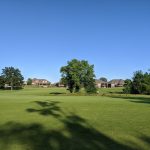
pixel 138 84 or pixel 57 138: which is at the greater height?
pixel 138 84

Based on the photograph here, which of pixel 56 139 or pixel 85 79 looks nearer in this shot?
pixel 56 139

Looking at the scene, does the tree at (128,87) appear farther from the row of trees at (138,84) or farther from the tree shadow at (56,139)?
the tree shadow at (56,139)

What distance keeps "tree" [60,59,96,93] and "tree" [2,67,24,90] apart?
164ft

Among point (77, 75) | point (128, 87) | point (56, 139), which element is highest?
point (77, 75)

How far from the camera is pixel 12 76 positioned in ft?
553

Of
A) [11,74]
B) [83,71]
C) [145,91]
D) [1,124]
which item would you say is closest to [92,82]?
[83,71]

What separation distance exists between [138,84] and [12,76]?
66.7m

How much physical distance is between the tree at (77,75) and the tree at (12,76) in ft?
164

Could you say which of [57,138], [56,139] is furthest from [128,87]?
[56,139]

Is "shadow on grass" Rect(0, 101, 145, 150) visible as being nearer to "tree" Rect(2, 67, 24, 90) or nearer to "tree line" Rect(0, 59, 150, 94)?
"tree line" Rect(0, 59, 150, 94)

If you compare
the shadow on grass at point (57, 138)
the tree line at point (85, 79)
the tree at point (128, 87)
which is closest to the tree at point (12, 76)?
the tree line at point (85, 79)

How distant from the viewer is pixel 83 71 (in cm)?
12438

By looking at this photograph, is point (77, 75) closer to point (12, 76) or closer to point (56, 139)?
point (12, 76)

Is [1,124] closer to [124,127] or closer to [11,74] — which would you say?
[124,127]
